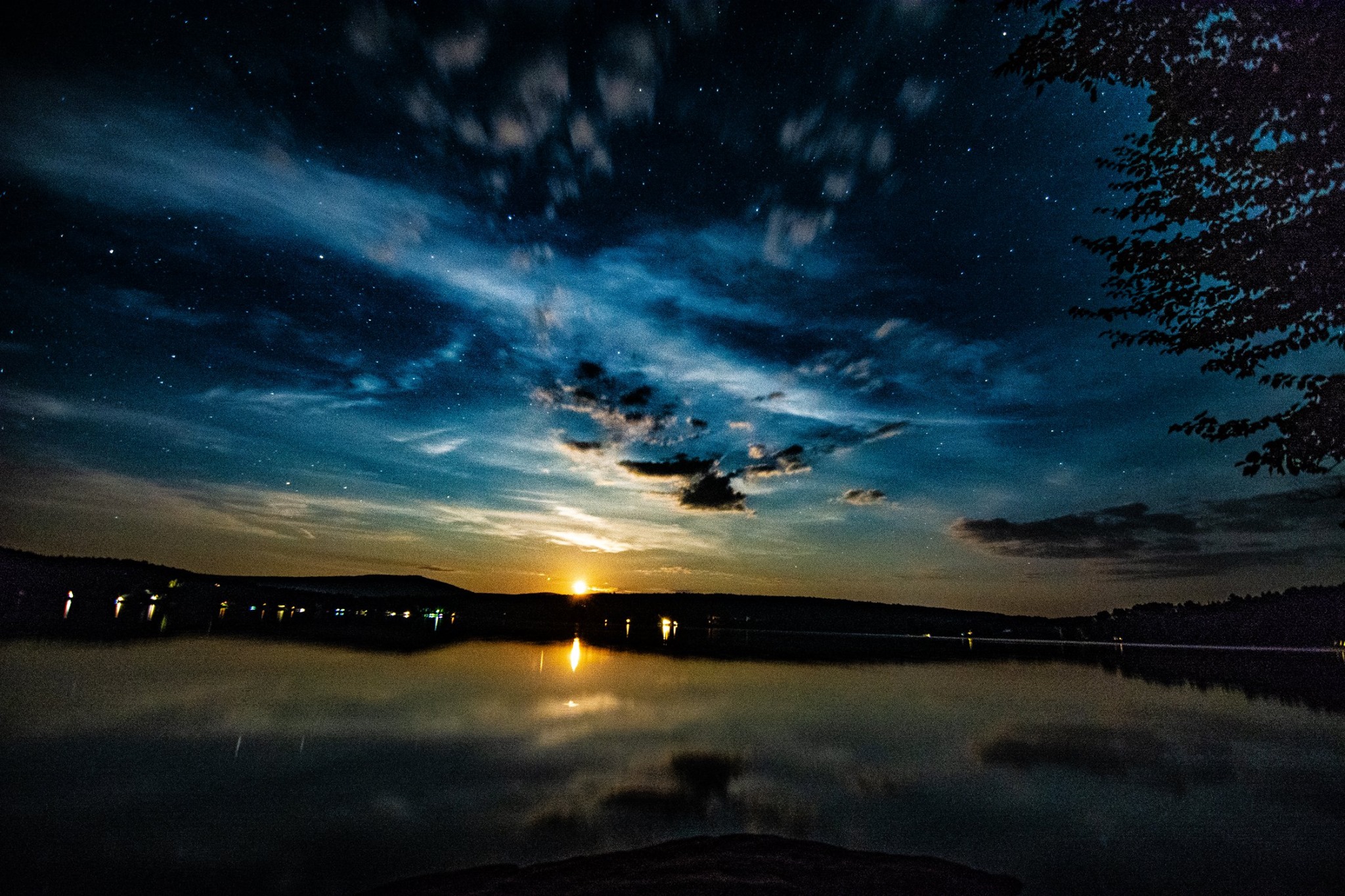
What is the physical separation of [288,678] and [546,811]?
57.2ft

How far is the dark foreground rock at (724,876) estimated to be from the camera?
5.47 meters

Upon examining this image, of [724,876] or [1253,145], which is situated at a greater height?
[1253,145]

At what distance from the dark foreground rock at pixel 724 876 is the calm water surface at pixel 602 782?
1.90ft

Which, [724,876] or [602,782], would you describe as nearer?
[724,876]

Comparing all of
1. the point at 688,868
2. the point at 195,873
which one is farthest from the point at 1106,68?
the point at 195,873

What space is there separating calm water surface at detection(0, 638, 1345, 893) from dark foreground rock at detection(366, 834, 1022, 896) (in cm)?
58

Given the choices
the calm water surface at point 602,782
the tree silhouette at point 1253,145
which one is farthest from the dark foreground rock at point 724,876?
the tree silhouette at point 1253,145

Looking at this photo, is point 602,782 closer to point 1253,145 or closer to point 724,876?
point 724,876

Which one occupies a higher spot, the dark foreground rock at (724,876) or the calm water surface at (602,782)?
the dark foreground rock at (724,876)

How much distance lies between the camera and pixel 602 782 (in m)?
9.93

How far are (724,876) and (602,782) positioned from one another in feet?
15.2

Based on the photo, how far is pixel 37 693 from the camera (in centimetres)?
1553

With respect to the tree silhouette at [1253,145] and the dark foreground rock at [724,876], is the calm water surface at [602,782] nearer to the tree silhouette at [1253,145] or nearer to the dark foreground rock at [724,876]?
the dark foreground rock at [724,876]

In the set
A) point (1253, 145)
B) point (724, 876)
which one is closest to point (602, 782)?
point (724, 876)
